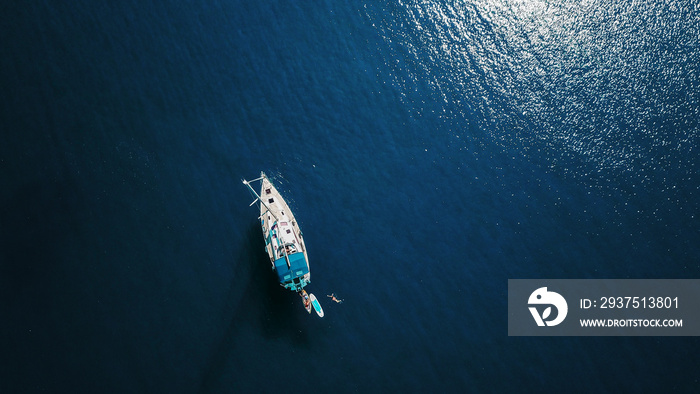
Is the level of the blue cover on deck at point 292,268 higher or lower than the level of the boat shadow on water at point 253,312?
higher

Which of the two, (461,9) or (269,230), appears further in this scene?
(461,9)

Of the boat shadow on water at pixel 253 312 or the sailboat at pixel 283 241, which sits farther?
the sailboat at pixel 283 241

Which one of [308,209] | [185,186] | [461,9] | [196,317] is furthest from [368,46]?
[196,317]

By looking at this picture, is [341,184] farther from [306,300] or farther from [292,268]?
[306,300]

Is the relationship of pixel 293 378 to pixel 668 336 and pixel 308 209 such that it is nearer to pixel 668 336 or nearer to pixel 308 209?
pixel 308 209

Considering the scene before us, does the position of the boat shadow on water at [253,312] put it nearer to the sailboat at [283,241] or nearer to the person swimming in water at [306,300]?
the person swimming in water at [306,300]

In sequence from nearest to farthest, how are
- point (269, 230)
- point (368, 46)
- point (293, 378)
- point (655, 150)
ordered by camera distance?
point (293, 378) → point (269, 230) → point (655, 150) → point (368, 46)

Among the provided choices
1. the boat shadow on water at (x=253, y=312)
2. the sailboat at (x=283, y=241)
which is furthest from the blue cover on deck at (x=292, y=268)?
the boat shadow on water at (x=253, y=312)

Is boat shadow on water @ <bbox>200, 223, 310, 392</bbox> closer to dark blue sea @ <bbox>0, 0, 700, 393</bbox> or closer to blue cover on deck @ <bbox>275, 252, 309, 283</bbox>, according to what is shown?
dark blue sea @ <bbox>0, 0, 700, 393</bbox>
